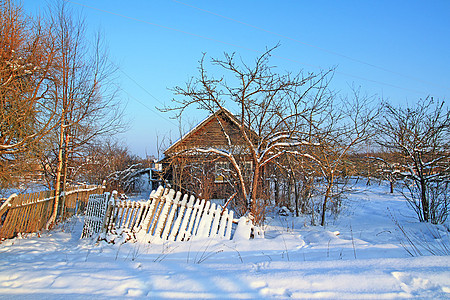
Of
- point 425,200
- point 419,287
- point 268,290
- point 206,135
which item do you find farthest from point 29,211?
point 425,200

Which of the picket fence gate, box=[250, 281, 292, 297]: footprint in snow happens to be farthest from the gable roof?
box=[250, 281, 292, 297]: footprint in snow

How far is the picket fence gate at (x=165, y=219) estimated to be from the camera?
19.3ft

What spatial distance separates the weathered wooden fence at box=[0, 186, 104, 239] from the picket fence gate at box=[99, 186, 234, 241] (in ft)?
8.84

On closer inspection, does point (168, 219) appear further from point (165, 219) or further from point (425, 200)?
point (425, 200)

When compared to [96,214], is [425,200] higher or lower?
higher

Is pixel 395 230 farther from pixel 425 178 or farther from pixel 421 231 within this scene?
pixel 425 178

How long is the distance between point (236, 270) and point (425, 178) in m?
8.44

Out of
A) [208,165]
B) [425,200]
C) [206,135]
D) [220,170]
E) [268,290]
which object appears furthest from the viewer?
[206,135]

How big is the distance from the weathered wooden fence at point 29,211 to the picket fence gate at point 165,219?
270 centimetres

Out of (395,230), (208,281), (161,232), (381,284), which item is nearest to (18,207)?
(161,232)

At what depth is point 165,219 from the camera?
237 inches

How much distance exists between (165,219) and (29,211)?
430 cm

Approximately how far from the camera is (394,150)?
10414mm

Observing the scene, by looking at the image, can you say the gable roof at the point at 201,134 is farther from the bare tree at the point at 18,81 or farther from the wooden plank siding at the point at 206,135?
the bare tree at the point at 18,81
